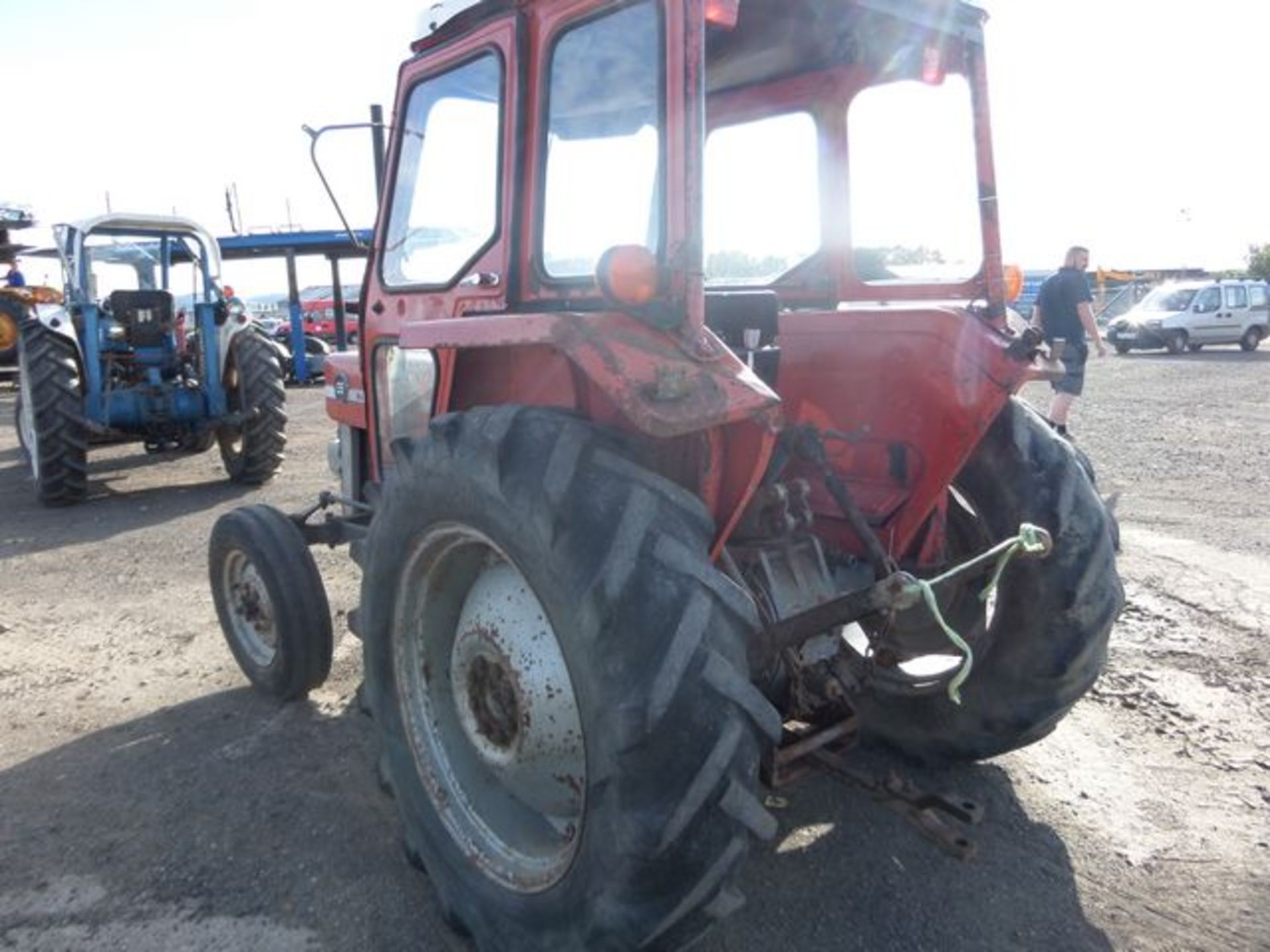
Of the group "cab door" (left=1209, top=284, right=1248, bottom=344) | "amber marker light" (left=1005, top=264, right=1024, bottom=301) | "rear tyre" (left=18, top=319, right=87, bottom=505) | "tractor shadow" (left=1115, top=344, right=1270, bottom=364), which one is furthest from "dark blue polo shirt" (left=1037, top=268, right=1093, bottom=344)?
"cab door" (left=1209, top=284, right=1248, bottom=344)

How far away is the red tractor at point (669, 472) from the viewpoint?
1.88 meters

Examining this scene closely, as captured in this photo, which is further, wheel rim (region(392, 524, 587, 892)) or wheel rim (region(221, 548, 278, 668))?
wheel rim (region(221, 548, 278, 668))

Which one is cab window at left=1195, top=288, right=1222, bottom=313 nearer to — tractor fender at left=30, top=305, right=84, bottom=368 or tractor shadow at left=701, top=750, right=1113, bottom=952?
tractor fender at left=30, top=305, right=84, bottom=368

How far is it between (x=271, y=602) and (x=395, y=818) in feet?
3.35

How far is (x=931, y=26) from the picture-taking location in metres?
2.74

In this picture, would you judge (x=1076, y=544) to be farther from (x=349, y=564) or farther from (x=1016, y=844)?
(x=349, y=564)

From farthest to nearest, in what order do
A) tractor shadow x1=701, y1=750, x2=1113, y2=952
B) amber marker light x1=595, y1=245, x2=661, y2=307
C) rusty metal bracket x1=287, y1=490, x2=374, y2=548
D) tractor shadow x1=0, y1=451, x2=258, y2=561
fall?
tractor shadow x1=0, y1=451, x2=258, y2=561 → rusty metal bracket x1=287, y1=490, x2=374, y2=548 → tractor shadow x1=701, y1=750, x2=1113, y2=952 → amber marker light x1=595, y1=245, x2=661, y2=307

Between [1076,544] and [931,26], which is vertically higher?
[931,26]

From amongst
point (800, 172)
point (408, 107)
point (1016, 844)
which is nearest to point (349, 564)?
point (408, 107)

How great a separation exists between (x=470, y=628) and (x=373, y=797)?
94cm

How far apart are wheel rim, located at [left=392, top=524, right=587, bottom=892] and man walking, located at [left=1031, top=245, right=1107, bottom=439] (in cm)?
766

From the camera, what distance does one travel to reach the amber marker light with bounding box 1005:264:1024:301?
3051 mm

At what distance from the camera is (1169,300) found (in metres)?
22.7

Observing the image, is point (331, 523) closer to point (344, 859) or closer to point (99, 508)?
point (344, 859)
